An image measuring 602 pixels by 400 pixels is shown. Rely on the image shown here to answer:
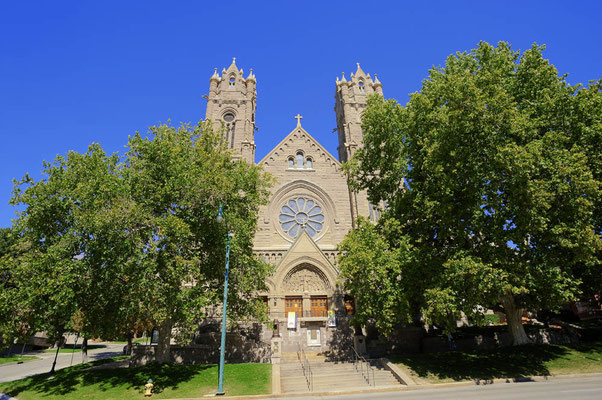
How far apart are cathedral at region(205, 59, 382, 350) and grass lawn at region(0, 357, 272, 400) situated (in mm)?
4848

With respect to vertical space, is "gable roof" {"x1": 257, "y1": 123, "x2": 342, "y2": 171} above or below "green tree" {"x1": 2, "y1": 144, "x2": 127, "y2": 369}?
above

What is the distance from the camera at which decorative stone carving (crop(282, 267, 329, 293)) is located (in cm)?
2500

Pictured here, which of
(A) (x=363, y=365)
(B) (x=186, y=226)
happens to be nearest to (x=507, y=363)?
(A) (x=363, y=365)

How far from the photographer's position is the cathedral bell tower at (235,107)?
114 feet

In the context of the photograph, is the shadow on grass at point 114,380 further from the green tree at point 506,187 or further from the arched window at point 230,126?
the arched window at point 230,126

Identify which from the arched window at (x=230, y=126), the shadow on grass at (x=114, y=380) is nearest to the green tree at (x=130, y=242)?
the shadow on grass at (x=114, y=380)

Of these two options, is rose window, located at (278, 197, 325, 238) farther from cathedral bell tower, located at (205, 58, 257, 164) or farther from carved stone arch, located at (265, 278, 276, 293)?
carved stone arch, located at (265, 278, 276, 293)

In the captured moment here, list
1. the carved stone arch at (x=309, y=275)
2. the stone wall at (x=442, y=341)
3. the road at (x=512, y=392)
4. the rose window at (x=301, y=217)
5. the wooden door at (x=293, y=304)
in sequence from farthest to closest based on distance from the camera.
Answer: the rose window at (x=301, y=217) → the wooden door at (x=293, y=304) → the carved stone arch at (x=309, y=275) → the stone wall at (x=442, y=341) → the road at (x=512, y=392)

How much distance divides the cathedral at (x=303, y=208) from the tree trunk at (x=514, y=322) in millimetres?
8922

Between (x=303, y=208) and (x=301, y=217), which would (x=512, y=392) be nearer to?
(x=301, y=217)

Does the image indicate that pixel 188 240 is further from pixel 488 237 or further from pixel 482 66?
pixel 482 66

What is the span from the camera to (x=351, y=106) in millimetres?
37906

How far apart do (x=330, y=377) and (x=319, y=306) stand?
371 inches

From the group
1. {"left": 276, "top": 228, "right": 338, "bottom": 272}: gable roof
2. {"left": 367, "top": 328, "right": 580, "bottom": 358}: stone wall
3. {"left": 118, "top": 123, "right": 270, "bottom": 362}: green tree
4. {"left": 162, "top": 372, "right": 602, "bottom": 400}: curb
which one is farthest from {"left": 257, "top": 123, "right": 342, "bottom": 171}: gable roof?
{"left": 162, "top": 372, "right": 602, "bottom": 400}: curb
